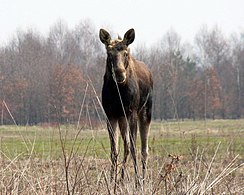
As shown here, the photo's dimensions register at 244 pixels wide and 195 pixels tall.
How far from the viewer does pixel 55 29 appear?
3447 inches

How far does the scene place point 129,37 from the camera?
24.4 ft

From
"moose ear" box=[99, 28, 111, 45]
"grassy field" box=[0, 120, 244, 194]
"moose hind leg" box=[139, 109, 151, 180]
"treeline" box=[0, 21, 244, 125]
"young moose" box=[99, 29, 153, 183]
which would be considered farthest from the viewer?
"treeline" box=[0, 21, 244, 125]

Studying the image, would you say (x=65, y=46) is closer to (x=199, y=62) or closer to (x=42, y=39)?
(x=42, y=39)

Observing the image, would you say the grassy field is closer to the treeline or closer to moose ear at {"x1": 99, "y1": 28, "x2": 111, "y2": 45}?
moose ear at {"x1": 99, "y1": 28, "x2": 111, "y2": 45}

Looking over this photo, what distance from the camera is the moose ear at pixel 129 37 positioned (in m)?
7.41

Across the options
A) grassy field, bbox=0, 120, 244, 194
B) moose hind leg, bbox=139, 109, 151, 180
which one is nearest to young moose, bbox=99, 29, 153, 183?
grassy field, bbox=0, 120, 244, 194

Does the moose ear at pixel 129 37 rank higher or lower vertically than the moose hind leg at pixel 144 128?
higher

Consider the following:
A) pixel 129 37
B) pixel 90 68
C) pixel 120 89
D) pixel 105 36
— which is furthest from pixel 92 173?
pixel 90 68

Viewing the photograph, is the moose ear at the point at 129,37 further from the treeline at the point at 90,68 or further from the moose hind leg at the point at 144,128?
the treeline at the point at 90,68

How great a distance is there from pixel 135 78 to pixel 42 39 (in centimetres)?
7745

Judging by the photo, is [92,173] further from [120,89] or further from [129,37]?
[129,37]

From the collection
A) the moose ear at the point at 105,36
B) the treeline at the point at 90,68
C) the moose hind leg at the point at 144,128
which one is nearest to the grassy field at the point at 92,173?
the moose hind leg at the point at 144,128

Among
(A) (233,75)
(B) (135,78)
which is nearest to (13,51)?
(A) (233,75)

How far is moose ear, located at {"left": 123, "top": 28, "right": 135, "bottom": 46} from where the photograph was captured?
7406mm
